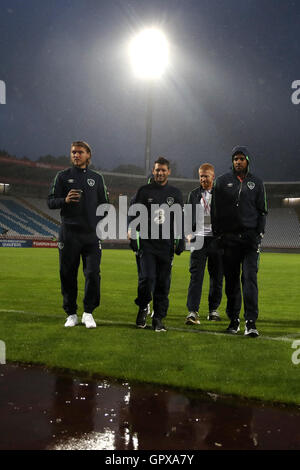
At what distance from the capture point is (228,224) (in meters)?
5.82

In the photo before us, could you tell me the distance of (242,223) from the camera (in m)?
5.71

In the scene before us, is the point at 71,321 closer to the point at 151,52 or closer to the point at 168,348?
the point at 168,348

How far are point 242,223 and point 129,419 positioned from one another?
323 centimetres

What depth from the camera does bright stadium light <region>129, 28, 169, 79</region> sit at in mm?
30030

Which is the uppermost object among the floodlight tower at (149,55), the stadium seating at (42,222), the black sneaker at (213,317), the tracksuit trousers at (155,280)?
the floodlight tower at (149,55)

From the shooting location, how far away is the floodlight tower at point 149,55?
98.2ft

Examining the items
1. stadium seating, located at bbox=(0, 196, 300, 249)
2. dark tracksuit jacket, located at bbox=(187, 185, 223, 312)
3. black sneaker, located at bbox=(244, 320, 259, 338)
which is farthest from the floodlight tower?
black sneaker, located at bbox=(244, 320, 259, 338)

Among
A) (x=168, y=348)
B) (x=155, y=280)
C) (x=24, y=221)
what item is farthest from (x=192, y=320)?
(x=24, y=221)

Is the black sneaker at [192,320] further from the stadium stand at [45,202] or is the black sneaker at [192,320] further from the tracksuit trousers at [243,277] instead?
the stadium stand at [45,202]

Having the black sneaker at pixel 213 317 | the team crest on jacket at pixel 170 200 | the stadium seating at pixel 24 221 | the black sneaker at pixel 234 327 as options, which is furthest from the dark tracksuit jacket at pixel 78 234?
the stadium seating at pixel 24 221

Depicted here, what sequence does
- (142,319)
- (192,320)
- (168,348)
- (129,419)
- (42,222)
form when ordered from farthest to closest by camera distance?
(42,222)
(192,320)
(142,319)
(168,348)
(129,419)

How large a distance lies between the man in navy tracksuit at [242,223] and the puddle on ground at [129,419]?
7.83ft
